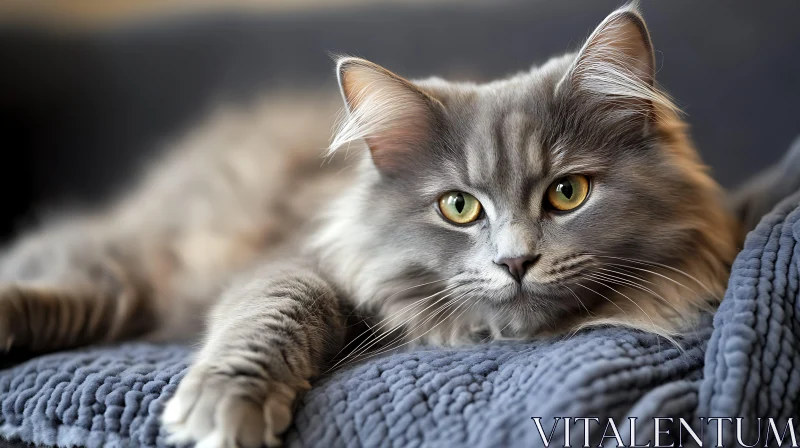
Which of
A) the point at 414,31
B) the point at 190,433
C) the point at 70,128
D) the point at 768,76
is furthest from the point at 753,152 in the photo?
the point at 70,128

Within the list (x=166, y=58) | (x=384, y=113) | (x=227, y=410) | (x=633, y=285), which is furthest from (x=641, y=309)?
(x=166, y=58)

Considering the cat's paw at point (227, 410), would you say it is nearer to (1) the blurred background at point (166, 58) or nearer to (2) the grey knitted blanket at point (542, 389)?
(2) the grey knitted blanket at point (542, 389)

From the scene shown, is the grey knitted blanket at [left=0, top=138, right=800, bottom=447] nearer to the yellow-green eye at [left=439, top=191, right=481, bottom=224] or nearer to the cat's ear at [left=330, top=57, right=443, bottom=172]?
the yellow-green eye at [left=439, top=191, right=481, bottom=224]

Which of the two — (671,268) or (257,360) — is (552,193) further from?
(257,360)

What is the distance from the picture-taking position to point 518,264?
3.51 ft

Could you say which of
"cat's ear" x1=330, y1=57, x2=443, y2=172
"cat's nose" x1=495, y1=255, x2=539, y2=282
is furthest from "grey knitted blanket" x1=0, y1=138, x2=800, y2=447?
"cat's ear" x1=330, y1=57, x2=443, y2=172

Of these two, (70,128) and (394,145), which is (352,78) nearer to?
(394,145)

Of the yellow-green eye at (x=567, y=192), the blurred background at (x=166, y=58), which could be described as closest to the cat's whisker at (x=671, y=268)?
the yellow-green eye at (x=567, y=192)

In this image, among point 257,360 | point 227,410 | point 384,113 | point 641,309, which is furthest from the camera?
point 384,113

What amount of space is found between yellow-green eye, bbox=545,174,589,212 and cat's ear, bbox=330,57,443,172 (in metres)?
0.27

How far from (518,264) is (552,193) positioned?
178 millimetres

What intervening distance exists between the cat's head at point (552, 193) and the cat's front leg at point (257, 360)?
5.8 inches

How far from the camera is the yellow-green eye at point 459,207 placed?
3.93 feet

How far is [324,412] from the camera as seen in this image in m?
1.01
